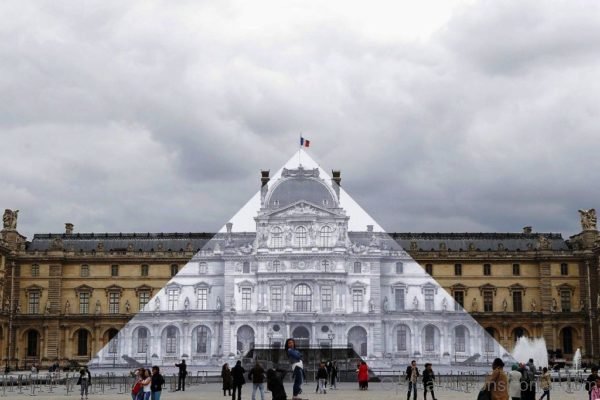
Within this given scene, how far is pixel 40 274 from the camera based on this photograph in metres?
69.8

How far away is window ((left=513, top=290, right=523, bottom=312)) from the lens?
69312 mm

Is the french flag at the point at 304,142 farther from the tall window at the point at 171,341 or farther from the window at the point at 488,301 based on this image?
the window at the point at 488,301

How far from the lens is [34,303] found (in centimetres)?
6931

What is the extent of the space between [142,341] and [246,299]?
9.57 m

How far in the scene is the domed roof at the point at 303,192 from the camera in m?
49.9

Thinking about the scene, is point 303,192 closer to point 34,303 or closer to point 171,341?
point 171,341

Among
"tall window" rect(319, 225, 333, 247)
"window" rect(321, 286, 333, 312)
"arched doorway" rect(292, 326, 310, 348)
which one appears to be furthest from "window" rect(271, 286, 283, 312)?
"tall window" rect(319, 225, 333, 247)

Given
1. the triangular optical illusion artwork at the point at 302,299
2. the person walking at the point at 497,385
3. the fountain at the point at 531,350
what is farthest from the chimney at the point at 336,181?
the person walking at the point at 497,385

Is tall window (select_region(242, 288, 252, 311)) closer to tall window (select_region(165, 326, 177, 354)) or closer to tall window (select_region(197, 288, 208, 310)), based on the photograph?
tall window (select_region(197, 288, 208, 310))

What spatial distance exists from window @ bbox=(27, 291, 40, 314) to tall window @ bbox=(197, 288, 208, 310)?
24.5m

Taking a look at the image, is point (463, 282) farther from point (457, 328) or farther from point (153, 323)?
point (153, 323)

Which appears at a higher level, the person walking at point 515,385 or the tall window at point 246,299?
the tall window at point 246,299

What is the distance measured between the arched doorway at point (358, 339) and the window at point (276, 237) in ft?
20.2

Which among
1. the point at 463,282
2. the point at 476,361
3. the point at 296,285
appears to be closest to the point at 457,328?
the point at 476,361
